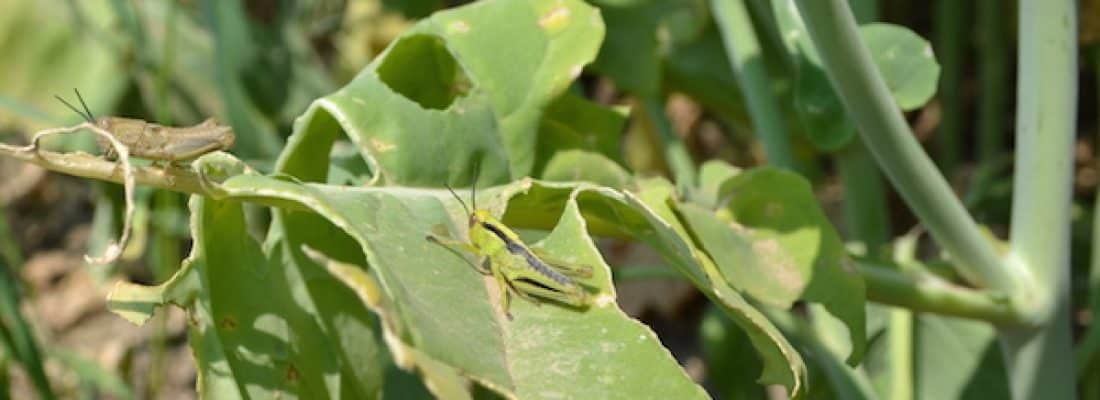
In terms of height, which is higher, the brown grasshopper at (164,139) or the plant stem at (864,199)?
the brown grasshopper at (164,139)

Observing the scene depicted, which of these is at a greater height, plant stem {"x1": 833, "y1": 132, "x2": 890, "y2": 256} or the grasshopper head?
the grasshopper head

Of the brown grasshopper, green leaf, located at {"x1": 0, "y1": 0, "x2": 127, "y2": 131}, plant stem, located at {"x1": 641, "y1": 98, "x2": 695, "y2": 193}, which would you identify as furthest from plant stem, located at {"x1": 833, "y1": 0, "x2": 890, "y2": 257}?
green leaf, located at {"x1": 0, "y1": 0, "x2": 127, "y2": 131}

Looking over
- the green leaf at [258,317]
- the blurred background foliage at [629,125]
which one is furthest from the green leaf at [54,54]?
the green leaf at [258,317]

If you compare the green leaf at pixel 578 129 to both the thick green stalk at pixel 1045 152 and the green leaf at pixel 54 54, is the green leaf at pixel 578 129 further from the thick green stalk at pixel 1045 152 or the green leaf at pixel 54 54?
the green leaf at pixel 54 54

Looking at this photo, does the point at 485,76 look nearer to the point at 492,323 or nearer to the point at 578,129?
the point at 578,129

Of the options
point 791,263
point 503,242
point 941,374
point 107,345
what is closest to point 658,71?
point 941,374

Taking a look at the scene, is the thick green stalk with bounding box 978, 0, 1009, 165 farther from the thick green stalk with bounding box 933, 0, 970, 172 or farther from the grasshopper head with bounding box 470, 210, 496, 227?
the grasshopper head with bounding box 470, 210, 496, 227
